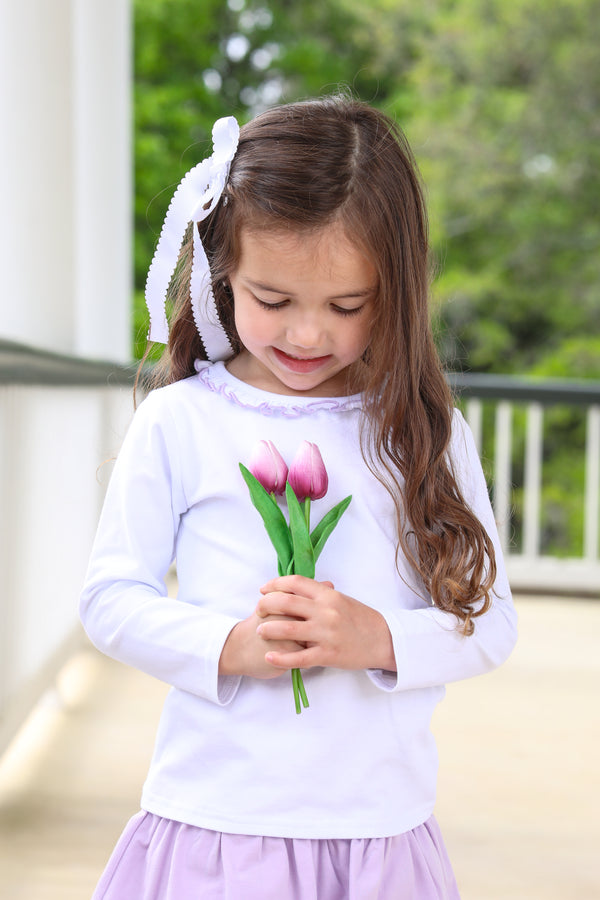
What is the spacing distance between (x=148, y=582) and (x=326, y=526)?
0.18 m

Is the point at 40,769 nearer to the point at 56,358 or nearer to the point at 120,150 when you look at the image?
the point at 56,358

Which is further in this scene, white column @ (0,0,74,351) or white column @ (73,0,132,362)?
white column @ (73,0,132,362)

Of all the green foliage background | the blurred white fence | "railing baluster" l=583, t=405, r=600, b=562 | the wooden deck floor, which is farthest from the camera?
the green foliage background

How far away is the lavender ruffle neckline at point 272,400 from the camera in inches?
38.6

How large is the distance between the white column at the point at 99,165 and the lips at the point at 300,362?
263 centimetres

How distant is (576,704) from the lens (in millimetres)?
2953

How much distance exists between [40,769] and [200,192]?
5.48 ft

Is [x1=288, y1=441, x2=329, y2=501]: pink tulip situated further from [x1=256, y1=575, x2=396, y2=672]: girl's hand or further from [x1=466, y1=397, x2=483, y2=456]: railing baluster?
[x1=466, y1=397, x2=483, y2=456]: railing baluster

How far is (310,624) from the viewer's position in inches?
32.7

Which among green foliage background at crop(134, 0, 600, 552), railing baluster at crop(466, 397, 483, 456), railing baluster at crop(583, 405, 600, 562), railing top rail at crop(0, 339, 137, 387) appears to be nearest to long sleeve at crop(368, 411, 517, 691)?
railing top rail at crop(0, 339, 137, 387)

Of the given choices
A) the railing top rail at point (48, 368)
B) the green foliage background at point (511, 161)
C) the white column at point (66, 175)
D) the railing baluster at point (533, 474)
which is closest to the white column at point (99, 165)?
the white column at point (66, 175)

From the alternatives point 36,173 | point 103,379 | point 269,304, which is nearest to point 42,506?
point 103,379

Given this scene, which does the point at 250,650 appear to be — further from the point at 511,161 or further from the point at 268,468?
the point at 511,161

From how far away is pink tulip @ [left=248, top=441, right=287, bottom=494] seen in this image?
2.93 ft
